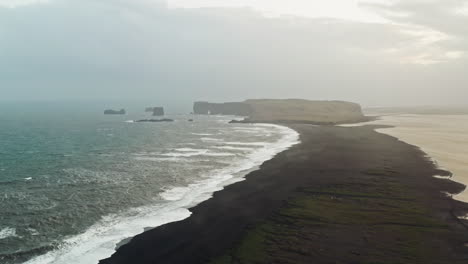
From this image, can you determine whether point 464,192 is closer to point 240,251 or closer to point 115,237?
point 240,251

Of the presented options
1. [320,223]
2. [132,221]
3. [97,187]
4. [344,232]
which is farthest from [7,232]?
[344,232]

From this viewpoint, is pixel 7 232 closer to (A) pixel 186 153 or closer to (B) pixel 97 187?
(B) pixel 97 187

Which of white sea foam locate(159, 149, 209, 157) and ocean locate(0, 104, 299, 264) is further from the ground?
white sea foam locate(159, 149, 209, 157)

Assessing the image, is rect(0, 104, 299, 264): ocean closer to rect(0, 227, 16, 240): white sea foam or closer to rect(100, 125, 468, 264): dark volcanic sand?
rect(0, 227, 16, 240): white sea foam

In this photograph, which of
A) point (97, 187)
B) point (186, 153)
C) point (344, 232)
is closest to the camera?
point (344, 232)

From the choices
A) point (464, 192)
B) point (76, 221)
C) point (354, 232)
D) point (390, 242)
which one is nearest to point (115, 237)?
point (76, 221)

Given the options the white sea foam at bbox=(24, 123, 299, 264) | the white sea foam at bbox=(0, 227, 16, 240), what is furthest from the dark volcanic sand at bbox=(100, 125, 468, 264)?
the white sea foam at bbox=(0, 227, 16, 240)

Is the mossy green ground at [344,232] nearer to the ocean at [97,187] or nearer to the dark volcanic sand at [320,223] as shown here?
the dark volcanic sand at [320,223]
